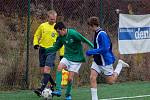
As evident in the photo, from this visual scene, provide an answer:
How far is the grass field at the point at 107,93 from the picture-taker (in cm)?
1210

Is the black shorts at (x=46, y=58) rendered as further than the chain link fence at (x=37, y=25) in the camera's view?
No

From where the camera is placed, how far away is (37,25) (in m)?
14.8

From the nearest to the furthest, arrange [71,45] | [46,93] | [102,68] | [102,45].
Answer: [102,45] < [102,68] < [46,93] < [71,45]

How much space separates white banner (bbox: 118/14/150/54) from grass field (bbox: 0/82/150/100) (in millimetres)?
1469

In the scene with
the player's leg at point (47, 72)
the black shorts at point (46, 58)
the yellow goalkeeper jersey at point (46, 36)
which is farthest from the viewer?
the yellow goalkeeper jersey at point (46, 36)

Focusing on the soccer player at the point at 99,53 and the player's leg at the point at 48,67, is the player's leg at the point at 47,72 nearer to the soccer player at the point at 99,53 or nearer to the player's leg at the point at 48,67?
the player's leg at the point at 48,67

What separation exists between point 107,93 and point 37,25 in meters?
3.23

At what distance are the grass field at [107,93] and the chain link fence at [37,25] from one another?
72 cm

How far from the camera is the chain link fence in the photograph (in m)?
14.0

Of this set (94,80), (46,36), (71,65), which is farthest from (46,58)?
(94,80)

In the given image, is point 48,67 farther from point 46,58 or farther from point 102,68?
point 102,68

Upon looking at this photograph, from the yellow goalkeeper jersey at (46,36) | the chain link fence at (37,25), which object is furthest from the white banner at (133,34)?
the yellow goalkeeper jersey at (46,36)

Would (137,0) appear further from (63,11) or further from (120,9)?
(63,11)

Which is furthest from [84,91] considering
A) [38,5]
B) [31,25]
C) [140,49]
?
[38,5]
